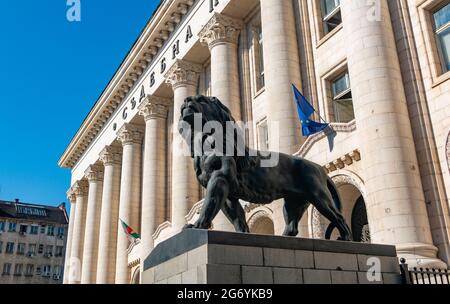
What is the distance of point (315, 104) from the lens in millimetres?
22703

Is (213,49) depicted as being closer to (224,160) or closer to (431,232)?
→ (431,232)

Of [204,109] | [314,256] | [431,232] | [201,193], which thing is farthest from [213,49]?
[314,256]

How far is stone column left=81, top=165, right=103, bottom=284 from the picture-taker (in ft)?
151

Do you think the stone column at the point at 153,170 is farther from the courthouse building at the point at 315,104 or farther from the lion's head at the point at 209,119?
the lion's head at the point at 209,119

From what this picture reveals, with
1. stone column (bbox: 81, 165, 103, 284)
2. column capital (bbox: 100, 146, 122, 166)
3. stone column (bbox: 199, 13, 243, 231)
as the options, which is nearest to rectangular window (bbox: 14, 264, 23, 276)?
stone column (bbox: 81, 165, 103, 284)

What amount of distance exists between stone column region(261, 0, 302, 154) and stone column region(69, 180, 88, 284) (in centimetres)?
3294

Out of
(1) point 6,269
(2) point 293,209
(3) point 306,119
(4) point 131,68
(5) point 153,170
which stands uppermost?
(4) point 131,68

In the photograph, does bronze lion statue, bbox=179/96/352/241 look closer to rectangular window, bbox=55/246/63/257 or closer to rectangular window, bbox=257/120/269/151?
rectangular window, bbox=257/120/269/151

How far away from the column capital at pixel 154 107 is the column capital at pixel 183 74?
Answer: 4524 mm

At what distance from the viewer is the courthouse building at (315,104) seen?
1628 centimetres

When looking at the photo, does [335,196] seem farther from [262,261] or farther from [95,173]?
[95,173]

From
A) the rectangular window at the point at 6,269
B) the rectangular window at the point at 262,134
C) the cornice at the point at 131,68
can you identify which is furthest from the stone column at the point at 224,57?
the rectangular window at the point at 6,269

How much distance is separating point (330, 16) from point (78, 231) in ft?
127

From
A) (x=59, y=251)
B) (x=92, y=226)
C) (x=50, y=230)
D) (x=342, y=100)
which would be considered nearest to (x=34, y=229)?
(x=50, y=230)
